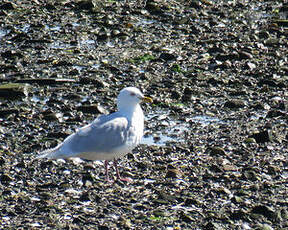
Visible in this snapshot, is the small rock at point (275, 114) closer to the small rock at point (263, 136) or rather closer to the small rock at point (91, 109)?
the small rock at point (263, 136)

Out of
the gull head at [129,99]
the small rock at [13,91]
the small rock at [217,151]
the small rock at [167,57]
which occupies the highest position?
the gull head at [129,99]

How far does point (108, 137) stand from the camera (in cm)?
831

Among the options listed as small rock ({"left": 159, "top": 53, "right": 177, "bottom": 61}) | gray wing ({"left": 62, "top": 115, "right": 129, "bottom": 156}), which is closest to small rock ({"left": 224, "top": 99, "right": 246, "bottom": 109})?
small rock ({"left": 159, "top": 53, "right": 177, "bottom": 61})

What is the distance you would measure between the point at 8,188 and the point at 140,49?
5907 millimetres

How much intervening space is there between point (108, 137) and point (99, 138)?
0.12 m

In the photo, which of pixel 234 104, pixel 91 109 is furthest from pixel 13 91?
pixel 234 104

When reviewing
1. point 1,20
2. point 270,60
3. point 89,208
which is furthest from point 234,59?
point 89,208

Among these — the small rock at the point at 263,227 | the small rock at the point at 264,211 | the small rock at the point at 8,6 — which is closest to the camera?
the small rock at the point at 263,227

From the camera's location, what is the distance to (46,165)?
881 centimetres

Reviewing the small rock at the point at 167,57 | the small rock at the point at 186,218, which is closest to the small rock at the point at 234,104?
the small rock at the point at 167,57

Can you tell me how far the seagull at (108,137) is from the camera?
817 cm

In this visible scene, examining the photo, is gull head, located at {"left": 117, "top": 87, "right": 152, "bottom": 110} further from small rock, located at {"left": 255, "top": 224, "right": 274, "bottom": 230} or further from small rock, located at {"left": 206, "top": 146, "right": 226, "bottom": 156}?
small rock, located at {"left": 255, "top": 224, "right": 274, "bottom": 230}

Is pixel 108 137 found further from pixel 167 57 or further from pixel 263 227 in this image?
pixel 167 57

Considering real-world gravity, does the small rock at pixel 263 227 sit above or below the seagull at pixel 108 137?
below
